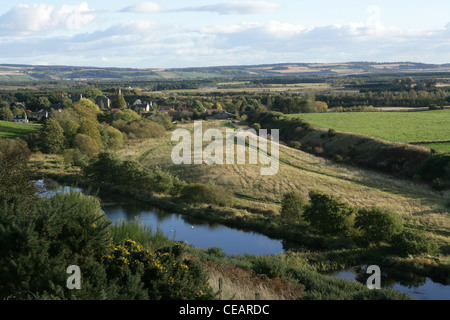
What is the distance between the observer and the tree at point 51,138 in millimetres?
50312

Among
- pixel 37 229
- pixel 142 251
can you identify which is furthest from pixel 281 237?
pixel 37 229

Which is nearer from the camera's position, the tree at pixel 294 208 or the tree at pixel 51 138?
the tree at pixel 294 208

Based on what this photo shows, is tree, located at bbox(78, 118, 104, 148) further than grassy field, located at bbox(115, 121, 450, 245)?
Yes

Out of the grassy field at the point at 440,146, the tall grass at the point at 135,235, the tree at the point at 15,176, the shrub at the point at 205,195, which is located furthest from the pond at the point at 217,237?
the grassy field at the point at 440,146

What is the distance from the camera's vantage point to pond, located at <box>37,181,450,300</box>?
18.3 meters

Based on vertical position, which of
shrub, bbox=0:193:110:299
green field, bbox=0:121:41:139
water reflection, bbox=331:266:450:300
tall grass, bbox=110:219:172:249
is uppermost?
shrub, bbox=0:193:110:299

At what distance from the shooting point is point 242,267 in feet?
49.2

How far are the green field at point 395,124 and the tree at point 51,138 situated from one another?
1559 inches

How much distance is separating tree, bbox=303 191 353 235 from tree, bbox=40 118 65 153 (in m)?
37.3

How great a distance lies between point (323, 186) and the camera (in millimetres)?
34906

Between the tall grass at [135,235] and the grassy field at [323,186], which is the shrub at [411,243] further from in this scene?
the tall grass at [135,235]

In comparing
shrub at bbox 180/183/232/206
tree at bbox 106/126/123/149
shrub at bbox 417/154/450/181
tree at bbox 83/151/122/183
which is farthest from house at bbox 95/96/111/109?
shrub at bbox 417/154/450/181

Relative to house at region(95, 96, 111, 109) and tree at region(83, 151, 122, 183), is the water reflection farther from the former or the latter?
house at region(95, 96, 111, 109)

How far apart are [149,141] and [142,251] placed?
52.4m
